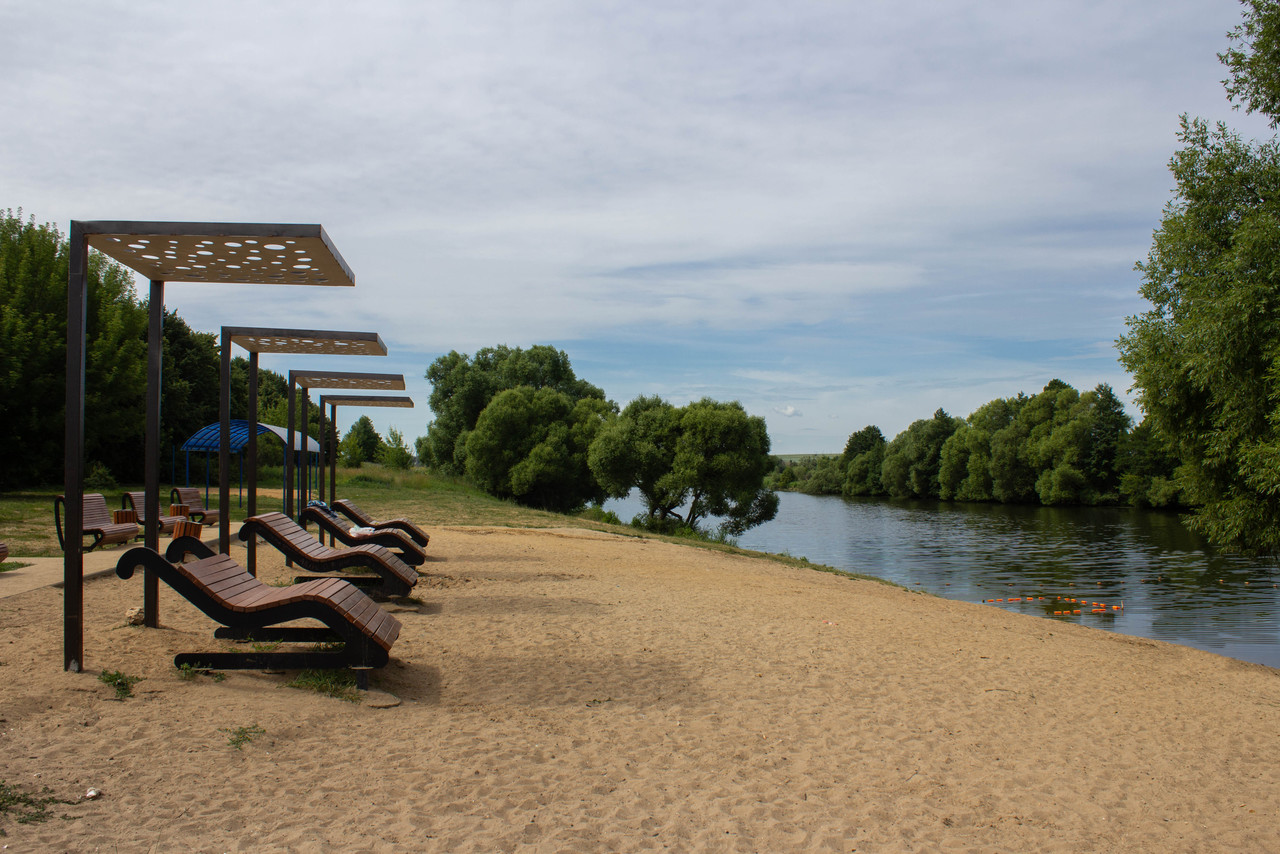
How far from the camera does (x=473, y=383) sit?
54094 mm

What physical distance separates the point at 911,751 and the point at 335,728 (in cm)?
354

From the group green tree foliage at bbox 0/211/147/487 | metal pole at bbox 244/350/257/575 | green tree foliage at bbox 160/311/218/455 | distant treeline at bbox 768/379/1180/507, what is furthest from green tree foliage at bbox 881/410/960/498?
metal pole at bbox 244/350/257/575

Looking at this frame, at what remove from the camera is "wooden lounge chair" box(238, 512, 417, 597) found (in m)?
8.53

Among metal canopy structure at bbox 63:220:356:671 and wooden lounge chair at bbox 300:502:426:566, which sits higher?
metal canopy structure at bbox 63:220:356:671

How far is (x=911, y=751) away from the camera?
5238mm

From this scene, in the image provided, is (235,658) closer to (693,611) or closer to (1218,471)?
(693,611)

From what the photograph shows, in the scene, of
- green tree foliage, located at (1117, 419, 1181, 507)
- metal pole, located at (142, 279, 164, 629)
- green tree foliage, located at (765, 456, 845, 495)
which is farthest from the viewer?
green tree foliage, located at (765, 456, 845, 495)

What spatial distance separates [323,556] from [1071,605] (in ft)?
54.3

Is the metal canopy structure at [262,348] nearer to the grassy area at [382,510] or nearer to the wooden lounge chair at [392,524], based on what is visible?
the wooden lounge chair at [392,524]

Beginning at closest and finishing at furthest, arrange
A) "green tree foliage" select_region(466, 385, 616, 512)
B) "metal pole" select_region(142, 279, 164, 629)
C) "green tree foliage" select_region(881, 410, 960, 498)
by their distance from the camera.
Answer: "metal pole" select_region(142, 279, 164, 629), "green tree foliage" select_region(466, 385, 616, 512), "green tree foliage" select_region(881, 410, 960, 498)

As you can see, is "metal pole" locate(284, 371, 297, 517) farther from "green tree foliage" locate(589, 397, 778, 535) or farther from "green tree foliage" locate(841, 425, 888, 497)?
"green tree foliage" locate(841, 425, 888, 497)

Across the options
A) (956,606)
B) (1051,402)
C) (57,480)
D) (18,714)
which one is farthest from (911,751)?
(1051,402)

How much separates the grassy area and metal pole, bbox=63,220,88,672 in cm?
688

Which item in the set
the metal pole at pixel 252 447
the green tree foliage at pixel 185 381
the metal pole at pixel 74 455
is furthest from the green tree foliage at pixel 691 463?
the metal pole at pixel 74 455
